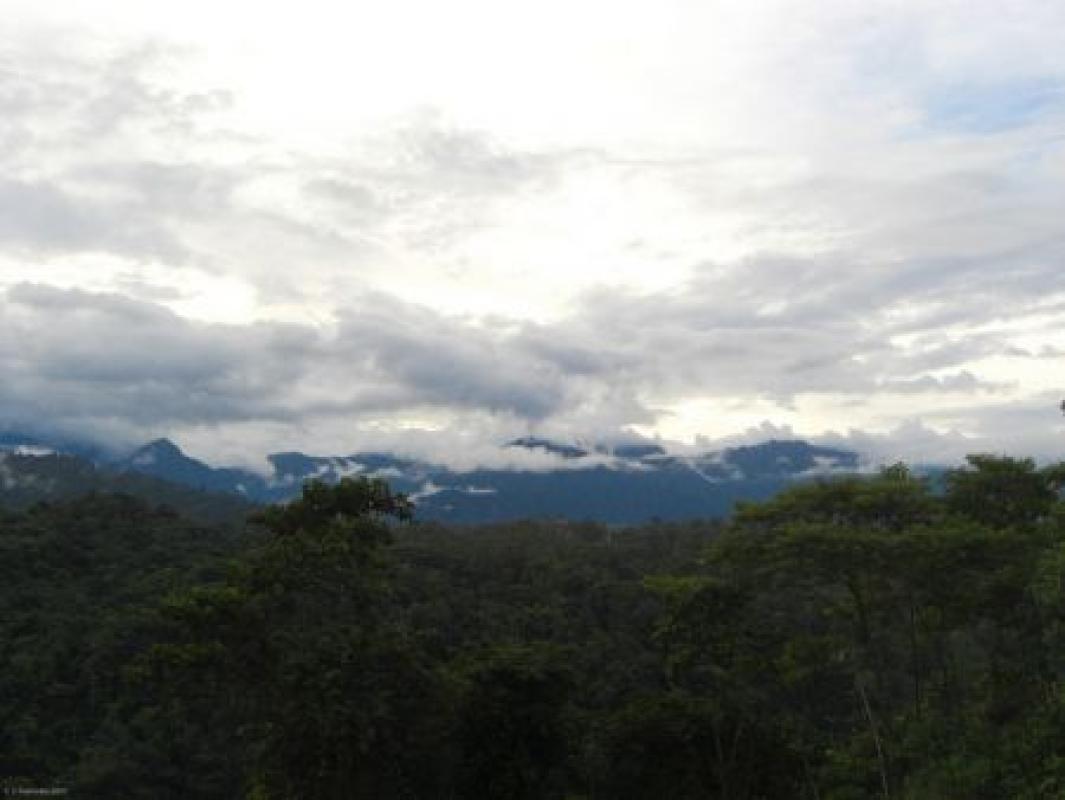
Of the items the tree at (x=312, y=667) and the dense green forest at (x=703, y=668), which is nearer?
the tree at (x=312, y=667)

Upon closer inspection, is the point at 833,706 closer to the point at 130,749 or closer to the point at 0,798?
the point at 0,798

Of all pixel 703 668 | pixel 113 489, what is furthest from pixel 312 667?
pixel 113 489

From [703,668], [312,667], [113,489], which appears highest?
[113,489]

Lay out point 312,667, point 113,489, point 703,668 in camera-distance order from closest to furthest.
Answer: point 312,667
point 703,668
point 113,489

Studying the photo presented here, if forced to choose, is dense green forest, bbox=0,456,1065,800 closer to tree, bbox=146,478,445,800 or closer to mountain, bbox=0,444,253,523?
tree, bbox=146,478,445,800

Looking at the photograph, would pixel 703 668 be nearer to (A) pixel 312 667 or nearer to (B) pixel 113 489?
(A) pixel 312 667

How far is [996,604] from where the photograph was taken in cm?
2288

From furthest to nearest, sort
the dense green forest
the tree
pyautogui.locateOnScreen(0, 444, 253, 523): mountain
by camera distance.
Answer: pyautogui.locateOnScreen(0, 444, 253, 523): mountain → the dense green forest → the tree

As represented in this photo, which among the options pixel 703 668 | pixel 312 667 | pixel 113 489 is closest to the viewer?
pixel 312 667

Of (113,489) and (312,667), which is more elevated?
(113,489)

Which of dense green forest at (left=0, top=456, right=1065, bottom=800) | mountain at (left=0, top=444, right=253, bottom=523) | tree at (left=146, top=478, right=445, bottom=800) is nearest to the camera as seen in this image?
tree at (left=146, top=478, right=445, bottom=800)

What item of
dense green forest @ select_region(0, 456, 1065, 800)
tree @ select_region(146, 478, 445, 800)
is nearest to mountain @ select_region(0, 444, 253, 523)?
dense green forest @ select_region(0, 456, 1065, 800)

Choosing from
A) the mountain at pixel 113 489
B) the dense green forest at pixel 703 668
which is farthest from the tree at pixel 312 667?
the mountain at pixel 113 489

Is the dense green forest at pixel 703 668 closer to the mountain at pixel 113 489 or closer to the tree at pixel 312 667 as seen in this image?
the tree at pixel 312 667
